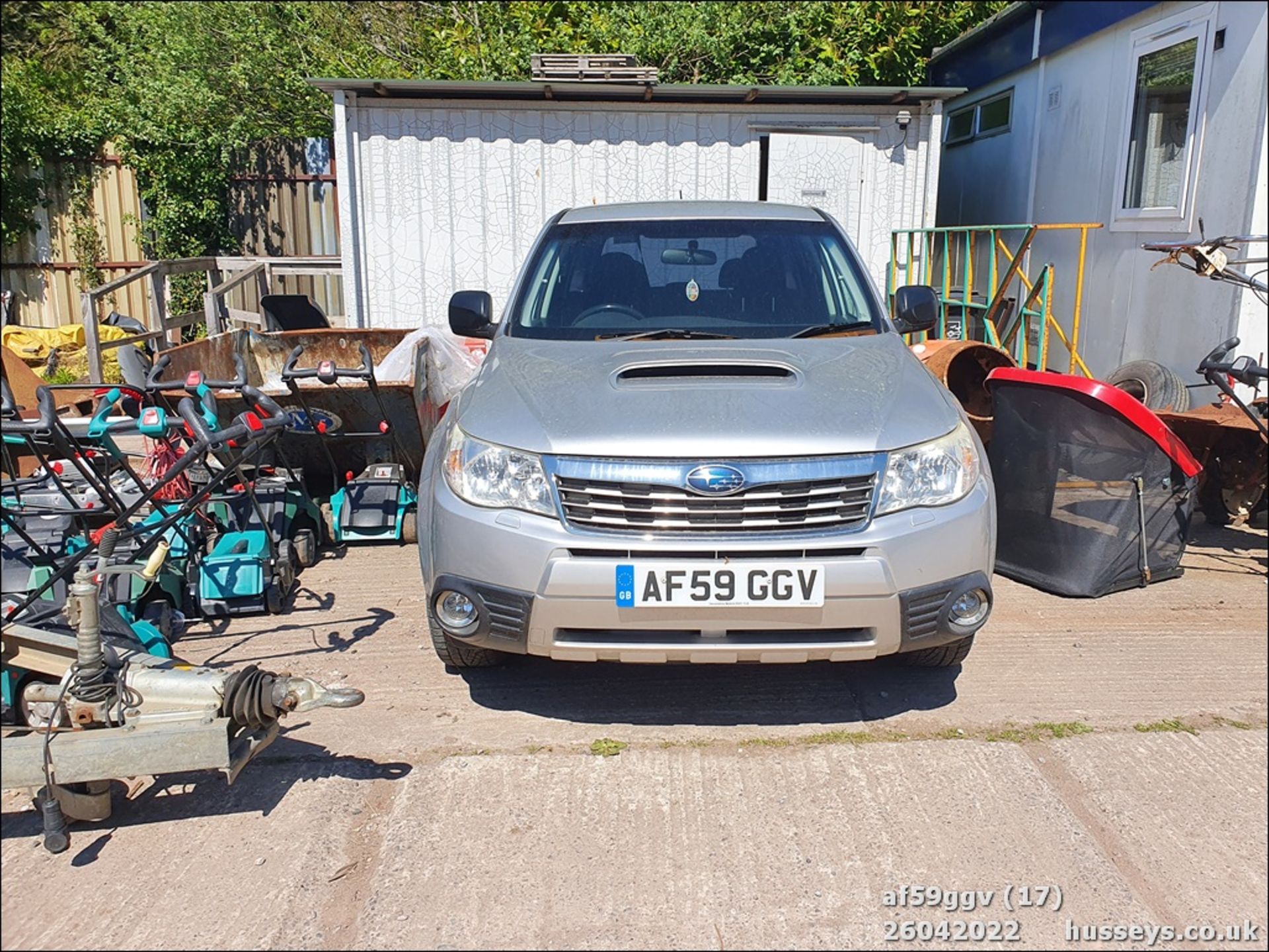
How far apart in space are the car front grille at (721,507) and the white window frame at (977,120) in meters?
8.94

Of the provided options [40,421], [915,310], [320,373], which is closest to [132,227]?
[320,373]

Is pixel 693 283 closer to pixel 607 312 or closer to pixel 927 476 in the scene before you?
pixel 607 312

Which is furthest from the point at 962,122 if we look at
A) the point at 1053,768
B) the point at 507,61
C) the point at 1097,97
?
the point at 1053,768

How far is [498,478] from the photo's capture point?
336 cm

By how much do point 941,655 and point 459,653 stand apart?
182 cm

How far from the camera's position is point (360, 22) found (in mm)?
14578

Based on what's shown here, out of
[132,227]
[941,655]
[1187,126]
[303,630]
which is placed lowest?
[303,630]

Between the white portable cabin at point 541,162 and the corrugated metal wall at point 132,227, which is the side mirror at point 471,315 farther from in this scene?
the corrugated metal wall at point 132,227

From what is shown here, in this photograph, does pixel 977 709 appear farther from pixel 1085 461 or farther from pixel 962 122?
pixel 962 122

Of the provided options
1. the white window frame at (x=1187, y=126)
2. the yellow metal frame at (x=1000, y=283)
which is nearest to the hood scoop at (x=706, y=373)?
the yellow metal frame at (x=1000, y=283)

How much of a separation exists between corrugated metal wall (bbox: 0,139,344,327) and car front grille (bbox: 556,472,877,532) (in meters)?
10.6

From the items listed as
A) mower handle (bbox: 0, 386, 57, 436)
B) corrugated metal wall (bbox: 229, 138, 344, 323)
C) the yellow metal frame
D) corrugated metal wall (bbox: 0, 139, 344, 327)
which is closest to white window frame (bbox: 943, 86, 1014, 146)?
the yellow metal frame

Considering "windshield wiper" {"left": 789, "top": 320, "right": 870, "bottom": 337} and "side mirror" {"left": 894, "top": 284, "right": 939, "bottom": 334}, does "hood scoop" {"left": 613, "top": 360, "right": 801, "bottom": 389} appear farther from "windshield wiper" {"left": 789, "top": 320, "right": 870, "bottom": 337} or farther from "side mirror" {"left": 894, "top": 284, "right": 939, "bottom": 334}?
"side mirror" {"left": 894, "top": 284, "right": 939, "bottom": 334}

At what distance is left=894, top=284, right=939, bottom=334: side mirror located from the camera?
4.57 m
